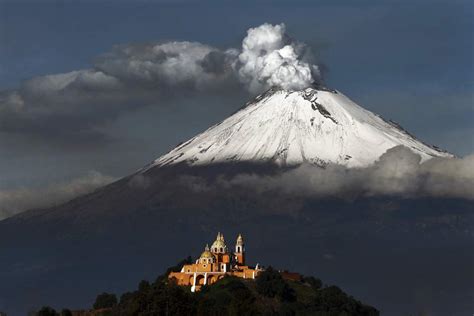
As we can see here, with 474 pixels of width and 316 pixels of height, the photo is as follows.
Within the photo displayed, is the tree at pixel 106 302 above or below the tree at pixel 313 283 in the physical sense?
below

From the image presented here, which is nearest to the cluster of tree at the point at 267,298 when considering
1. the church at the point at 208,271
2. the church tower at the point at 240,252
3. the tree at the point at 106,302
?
the tree at the point at 106,302

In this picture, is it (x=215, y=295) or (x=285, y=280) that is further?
(x=285, y=280)

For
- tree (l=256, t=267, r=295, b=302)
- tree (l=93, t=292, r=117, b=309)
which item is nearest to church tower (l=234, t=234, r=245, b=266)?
tree (l=256, t=267, r=295, b=302)

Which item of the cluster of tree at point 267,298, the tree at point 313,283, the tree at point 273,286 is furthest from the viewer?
the tree at point 313,283

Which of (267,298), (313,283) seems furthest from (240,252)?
(267,298)

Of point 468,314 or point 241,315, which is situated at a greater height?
point 468,314

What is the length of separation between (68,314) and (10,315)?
316 ft

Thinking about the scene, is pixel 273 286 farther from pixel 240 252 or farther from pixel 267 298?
pixel 240 252

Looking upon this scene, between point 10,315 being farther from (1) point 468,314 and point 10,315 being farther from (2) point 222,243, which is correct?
(2) point 222,243

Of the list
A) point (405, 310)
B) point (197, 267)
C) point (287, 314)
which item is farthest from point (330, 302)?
point (405, 310)

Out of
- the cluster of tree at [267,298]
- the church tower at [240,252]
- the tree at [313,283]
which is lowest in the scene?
the cluster of tree at [267,298]

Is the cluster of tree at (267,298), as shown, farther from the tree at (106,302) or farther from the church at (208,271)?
the church at (208,271)

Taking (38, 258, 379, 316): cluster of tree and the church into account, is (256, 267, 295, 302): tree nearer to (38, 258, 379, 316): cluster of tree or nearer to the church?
(38, 258, 379, 316): cluster of tree

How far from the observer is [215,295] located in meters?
103
